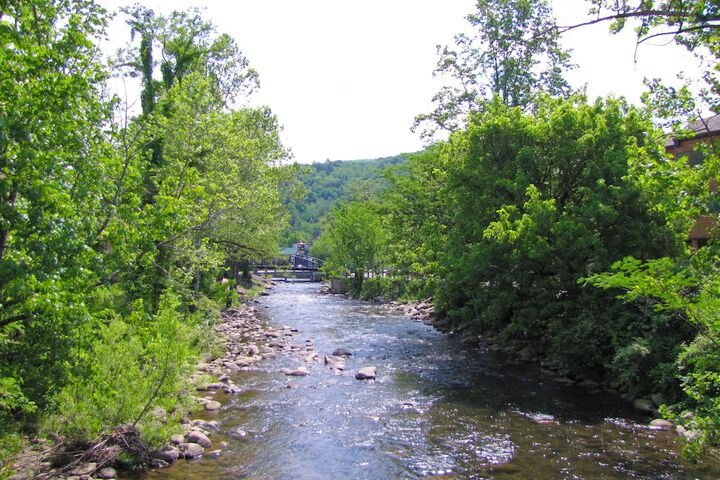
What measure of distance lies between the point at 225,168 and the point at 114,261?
35.6 feet

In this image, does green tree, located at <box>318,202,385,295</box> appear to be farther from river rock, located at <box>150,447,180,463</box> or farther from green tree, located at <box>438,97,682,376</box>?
river rock, located at <box>150,447,180,463</box>

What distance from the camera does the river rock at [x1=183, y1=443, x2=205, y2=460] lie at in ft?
29.4

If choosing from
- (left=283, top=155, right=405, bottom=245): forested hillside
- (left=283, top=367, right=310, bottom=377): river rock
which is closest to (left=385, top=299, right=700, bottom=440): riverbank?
(left=283, top=367, right=310, bottom=377): river rock

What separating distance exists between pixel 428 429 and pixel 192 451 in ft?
16.0

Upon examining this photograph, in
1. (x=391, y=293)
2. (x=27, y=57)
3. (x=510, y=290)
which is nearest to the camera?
(x=27, y=57)

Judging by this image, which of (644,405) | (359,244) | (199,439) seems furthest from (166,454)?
(359,244)

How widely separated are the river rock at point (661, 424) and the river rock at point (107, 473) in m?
10.7

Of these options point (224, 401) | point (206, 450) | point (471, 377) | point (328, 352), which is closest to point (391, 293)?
point (328, 352)

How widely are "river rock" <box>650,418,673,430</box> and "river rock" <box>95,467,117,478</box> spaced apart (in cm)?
1072

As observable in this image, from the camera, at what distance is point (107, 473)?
773 cm

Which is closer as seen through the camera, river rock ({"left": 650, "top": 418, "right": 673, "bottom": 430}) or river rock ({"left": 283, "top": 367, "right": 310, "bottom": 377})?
river rock ({"left": 650, "top": 418, "right": 673, "bottom": 430})

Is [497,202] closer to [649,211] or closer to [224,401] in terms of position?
[649,211]

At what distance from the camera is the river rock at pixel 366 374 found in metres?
14.9

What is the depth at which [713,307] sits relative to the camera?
259 inches
